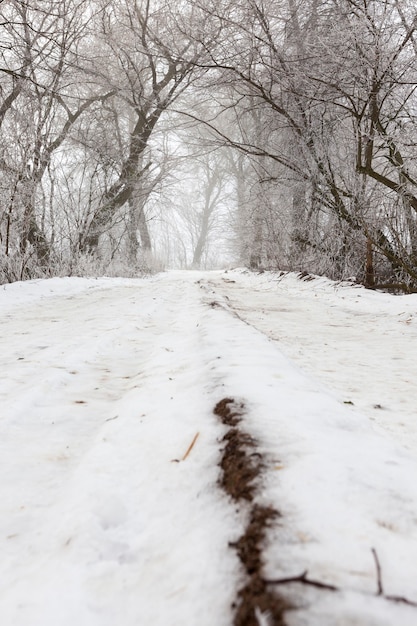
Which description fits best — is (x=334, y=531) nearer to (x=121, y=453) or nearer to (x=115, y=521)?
(x=115, y=521)

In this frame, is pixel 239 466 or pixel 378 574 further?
pixel 239 466

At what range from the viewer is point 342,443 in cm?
85

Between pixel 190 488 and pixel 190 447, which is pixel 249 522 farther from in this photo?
pixel 190 447

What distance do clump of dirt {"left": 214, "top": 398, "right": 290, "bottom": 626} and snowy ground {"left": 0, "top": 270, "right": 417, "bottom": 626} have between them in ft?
0.04

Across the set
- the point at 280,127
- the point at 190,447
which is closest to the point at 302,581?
the point at 190,447

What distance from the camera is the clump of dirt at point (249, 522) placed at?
420 mm

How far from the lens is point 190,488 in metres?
0.76

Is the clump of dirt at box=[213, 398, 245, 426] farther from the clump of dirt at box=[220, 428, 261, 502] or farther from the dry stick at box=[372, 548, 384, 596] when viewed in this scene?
the dry stick at box=[372, 548, 384, 596]

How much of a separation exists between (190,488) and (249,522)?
0.20m

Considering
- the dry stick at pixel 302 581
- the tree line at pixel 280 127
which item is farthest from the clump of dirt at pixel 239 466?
the tree line at pixel 280 127

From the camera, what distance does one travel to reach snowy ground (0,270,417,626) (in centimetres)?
49

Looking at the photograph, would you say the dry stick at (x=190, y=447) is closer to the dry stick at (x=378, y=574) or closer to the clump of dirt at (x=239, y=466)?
the clump of dirt at (x=239, y=466)

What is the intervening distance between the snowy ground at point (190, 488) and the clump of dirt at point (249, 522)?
0.04 feet

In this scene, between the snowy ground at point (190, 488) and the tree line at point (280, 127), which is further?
the tree line at point (280, 127)
